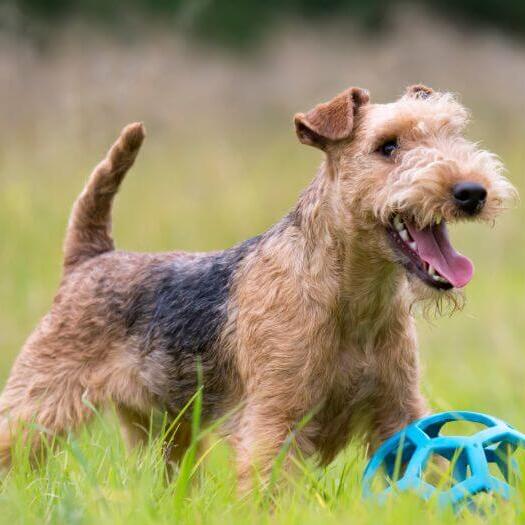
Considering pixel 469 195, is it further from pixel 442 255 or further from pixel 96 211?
pixel 96 211

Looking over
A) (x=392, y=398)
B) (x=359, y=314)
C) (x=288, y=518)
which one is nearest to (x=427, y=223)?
(x=359, y=314)

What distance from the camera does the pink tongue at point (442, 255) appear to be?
3.51m

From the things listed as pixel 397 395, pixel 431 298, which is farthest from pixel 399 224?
pixel 397 395

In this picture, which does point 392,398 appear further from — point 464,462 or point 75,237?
point 75,237

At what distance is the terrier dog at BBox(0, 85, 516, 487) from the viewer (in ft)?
11.6

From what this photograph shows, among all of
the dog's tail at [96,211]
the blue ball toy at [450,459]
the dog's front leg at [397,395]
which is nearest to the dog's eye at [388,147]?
the dog's front leg at [397,395]

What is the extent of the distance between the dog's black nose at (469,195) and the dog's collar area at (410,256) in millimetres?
247

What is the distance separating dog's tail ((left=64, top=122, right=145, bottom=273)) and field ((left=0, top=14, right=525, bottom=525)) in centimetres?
85

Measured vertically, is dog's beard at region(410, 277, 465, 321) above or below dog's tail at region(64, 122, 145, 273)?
above

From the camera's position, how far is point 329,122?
3.81 metres

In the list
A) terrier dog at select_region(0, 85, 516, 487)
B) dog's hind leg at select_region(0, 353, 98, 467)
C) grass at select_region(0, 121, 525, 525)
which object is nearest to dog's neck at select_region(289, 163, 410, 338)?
terrier dog at select_region(0, 85, 516, 487)

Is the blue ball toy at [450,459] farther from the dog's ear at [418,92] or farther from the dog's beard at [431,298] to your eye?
the dog's ear at [418,92]

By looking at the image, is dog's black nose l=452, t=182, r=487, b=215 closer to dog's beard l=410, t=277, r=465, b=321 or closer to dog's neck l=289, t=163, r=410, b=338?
dog's beard l=410, t=277, r=465, b=321

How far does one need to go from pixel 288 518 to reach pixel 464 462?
810mm
